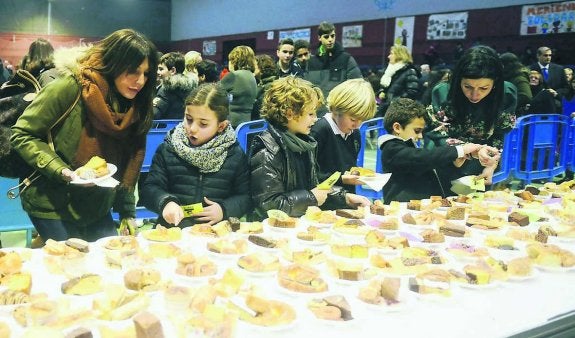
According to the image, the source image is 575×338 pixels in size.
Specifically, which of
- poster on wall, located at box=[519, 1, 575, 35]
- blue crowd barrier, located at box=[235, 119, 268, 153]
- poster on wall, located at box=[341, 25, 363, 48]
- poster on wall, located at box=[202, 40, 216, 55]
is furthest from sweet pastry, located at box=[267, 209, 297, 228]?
poster on wall, located at box=[202, 40, 216, 55]

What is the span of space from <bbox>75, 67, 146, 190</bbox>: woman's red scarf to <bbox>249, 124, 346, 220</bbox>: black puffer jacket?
0.50m

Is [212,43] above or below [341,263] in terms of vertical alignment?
above

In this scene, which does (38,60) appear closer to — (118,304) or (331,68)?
(118,304)

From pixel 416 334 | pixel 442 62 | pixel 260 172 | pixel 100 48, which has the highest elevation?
pixel 442 62

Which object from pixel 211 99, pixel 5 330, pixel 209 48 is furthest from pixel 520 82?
pixel 209 48

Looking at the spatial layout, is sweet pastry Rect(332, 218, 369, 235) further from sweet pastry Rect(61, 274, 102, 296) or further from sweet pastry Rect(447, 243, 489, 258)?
sweet pastry Rect(61, 274, 102, 296)

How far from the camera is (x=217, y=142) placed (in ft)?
7.61

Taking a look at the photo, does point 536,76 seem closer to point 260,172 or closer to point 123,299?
point 260,172

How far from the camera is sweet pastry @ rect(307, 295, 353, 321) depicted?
1.14m

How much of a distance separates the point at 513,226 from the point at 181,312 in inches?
52.4

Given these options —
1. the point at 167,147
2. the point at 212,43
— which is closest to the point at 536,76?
the point at 167,147

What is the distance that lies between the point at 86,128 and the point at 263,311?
1.35 meters

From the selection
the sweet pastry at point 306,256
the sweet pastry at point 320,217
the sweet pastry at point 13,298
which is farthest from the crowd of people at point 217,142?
the sweet pastry at point 13,298

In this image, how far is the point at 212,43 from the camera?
60.2 feet
